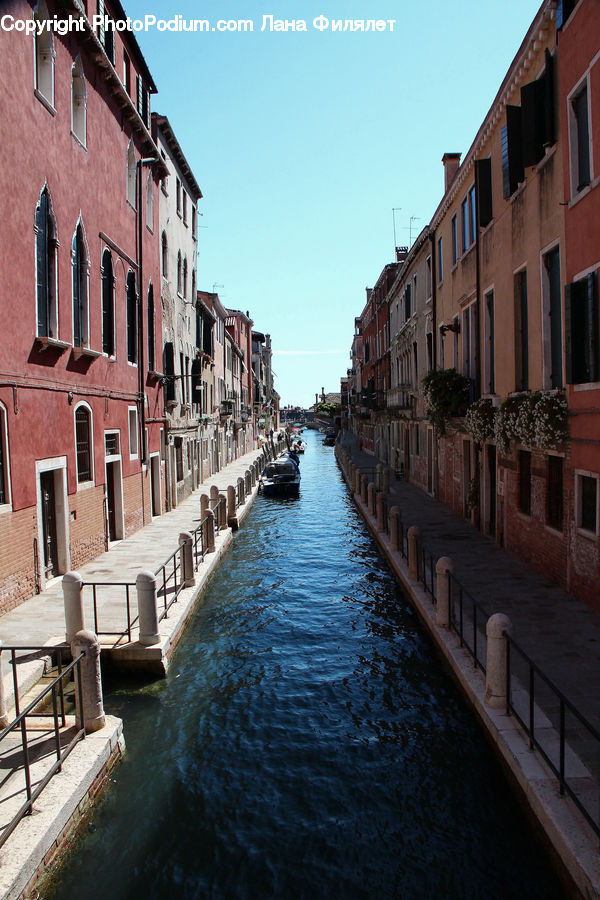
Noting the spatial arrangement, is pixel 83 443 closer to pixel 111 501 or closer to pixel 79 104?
pixel 111 501

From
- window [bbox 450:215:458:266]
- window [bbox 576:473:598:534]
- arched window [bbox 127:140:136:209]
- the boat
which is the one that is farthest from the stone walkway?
the boat

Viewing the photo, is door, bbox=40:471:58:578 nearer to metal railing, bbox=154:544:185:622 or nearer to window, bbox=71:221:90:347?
metal railing, bbox=154:544:185:622

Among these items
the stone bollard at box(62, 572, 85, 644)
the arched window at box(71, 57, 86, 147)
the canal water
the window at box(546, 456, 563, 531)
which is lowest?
the canal water

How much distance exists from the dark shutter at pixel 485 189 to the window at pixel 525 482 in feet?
17.5

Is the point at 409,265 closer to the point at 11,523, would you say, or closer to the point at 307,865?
the point at 11,523

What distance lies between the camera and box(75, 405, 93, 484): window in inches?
508

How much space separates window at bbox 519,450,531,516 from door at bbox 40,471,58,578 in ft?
28.2

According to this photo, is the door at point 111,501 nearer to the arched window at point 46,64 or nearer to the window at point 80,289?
the window at point 80,289

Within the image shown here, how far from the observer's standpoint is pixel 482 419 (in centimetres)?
1392

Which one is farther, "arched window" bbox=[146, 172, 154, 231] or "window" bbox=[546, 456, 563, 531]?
"arched window" bbox=[146, 172, 154, 231]

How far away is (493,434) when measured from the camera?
13.6 meters

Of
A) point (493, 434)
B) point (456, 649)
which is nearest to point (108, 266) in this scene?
point (493, 434)

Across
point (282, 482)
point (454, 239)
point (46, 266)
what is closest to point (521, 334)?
point (454, 239)

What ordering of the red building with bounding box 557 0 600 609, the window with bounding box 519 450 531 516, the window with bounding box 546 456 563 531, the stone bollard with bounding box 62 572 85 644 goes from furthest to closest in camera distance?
the window with bounding box 519 450 531 516 → the window with bounding box 546 456 563 531 → the red building with bounding box 557 0 600 609 → the stone bollard with bounding box 62 572 85 644
